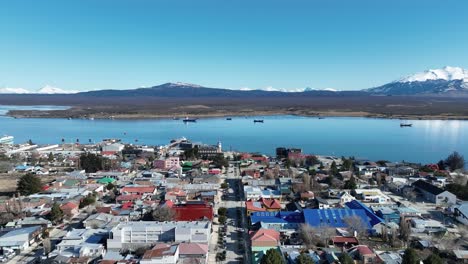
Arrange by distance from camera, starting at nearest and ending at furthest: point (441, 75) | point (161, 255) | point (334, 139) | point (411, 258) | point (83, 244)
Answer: point (411, 258) < point (161, 255) < point (83, 244) < point (334, 139) < point (441, 75)

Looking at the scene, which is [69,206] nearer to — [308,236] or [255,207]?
[255,207]

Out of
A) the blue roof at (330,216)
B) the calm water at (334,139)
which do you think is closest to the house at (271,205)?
the blue roof at (330,216)

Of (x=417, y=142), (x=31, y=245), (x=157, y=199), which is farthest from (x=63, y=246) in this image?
(x=417, y=142)

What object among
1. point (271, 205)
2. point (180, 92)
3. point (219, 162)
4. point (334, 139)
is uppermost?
point (180, 92)

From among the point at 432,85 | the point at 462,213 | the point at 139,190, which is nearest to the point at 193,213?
the point at 139,190

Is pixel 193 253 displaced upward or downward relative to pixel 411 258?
downward

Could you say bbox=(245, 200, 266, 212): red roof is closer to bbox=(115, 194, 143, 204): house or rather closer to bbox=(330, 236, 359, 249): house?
bbox=(330, 236, 359, 249): house
